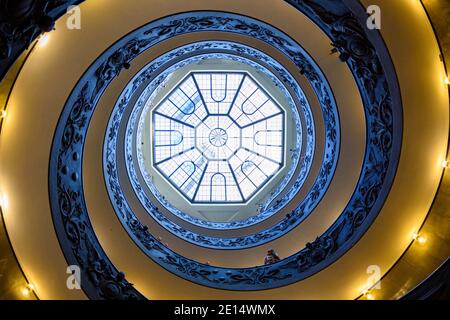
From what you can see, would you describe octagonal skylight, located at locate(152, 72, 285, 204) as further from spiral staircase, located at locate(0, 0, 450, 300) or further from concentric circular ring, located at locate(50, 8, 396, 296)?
concentric circular ring, located at locate(50, 8, 396, 296)

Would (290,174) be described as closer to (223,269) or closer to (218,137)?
(223,269)

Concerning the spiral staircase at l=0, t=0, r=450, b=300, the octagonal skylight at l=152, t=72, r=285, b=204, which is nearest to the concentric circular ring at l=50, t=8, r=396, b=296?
the spiral staircase at l=0, t=0, r=450, b=300

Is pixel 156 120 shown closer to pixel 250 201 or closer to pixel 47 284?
pixel 250 201

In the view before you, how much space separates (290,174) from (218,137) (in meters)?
5.57

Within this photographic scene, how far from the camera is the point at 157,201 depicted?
14.0 m

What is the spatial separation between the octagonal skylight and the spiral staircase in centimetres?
376

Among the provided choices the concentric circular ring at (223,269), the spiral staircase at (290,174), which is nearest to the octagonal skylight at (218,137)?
the spiral staircase at (290,174)

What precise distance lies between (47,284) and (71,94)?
12.1 ft

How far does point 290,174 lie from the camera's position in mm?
14742

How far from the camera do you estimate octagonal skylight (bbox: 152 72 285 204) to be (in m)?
18.0

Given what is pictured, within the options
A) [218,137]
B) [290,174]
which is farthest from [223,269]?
[218,137]

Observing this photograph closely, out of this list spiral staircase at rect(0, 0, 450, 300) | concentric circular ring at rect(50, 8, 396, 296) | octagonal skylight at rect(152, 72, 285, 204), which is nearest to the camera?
spiral staircase at rect(0, 0, 450, 300)
